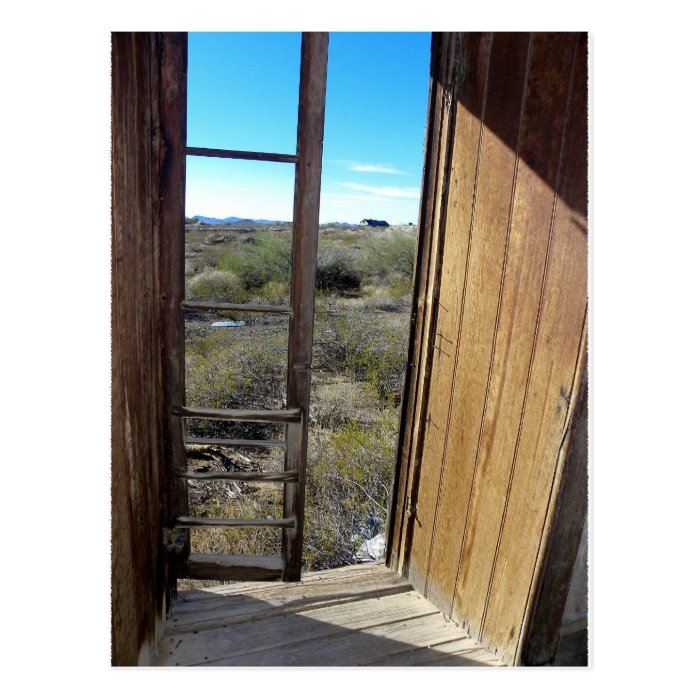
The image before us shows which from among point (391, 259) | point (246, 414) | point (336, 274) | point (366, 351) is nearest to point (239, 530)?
point (246, 414)

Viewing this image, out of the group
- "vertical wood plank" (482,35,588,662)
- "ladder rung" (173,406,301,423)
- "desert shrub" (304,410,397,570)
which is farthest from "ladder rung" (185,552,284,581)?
"desert shrub" (304,410,397,570)

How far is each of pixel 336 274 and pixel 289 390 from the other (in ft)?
27.3

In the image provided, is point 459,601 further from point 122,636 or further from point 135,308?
point 135,308

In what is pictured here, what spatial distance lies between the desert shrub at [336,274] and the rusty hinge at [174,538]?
7.98 metres

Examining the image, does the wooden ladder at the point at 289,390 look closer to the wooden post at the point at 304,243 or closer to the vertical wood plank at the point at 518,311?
the wooden post at the point at 304,243

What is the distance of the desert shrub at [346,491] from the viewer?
336 cm

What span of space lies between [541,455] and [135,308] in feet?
3.84

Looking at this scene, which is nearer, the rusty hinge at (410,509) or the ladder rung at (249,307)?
the ladder rung at (249,307)

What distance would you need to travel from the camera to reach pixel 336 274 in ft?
32.6

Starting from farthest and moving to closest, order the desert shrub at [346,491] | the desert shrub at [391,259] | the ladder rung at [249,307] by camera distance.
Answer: the desert shrub at [391,259]
the desert shrub at [346,491]
the ladder rung at [249,307]

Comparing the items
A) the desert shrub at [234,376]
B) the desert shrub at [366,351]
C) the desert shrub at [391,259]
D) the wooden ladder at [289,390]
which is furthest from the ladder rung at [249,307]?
the desert shrub at [391,259]

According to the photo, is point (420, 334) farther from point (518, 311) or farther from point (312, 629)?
point (312, 629)

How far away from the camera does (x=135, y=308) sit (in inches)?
53.6
